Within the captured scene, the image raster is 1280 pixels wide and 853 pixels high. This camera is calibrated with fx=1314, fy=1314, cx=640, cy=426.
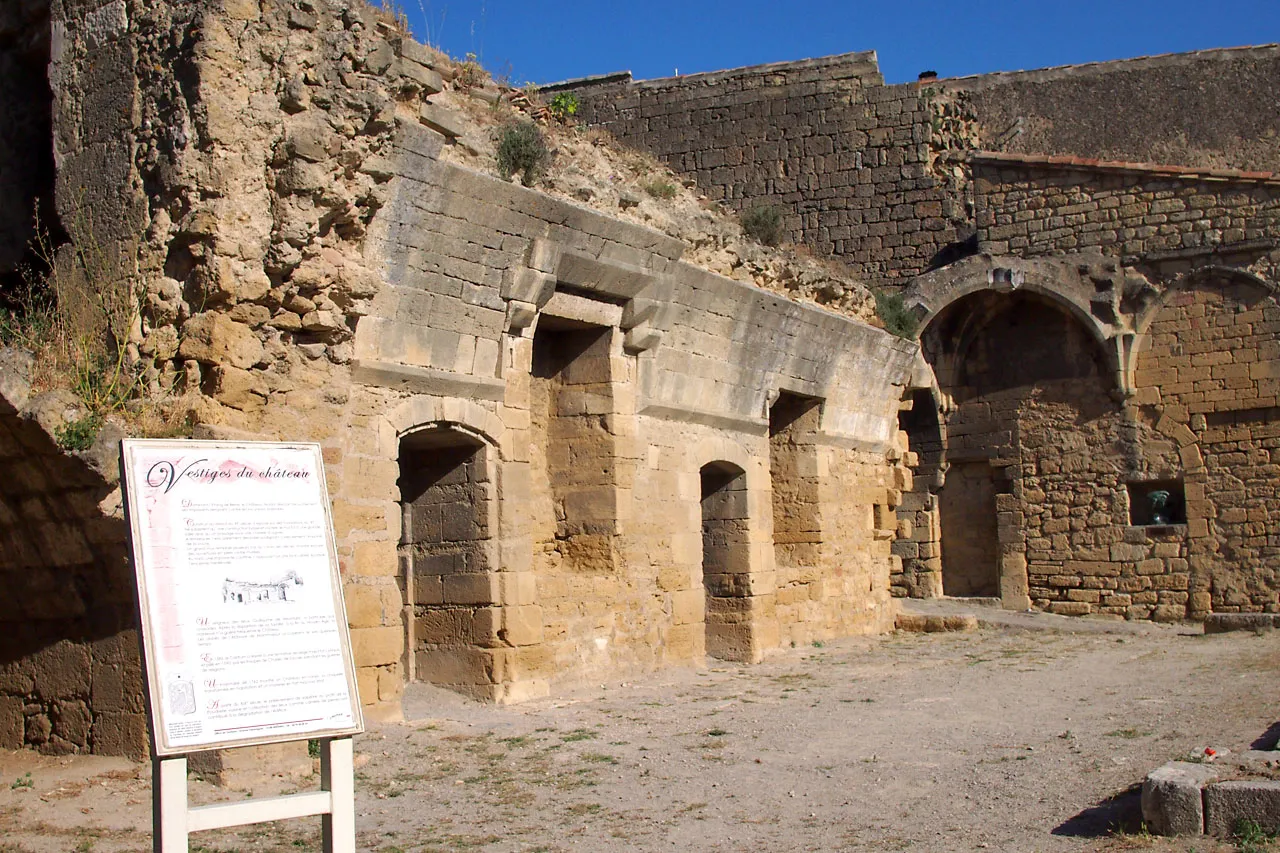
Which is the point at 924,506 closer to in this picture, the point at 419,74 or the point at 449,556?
the point at 449,556

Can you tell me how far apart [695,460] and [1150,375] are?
30.0ft

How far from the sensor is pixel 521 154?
379 inches

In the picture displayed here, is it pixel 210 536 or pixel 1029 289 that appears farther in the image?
pixel 1029 289

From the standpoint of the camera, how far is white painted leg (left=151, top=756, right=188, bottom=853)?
12.3ft

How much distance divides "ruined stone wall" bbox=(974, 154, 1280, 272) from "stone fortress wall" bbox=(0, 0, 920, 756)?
6834mm

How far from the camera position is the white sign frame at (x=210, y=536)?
382 centimetres

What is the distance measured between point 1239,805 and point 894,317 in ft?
36.9

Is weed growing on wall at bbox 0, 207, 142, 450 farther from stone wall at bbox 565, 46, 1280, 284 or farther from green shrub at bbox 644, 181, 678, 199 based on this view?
stone wall at bbox 565, 46, 1280, 284

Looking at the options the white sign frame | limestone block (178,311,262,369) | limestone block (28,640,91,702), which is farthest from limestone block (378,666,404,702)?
the white sign frame

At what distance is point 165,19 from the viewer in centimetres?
731

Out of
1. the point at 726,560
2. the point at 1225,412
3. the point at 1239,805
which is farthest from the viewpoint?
the point at 1225,412

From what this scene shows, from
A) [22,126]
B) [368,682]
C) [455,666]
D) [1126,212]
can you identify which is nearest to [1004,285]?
[1126,212]

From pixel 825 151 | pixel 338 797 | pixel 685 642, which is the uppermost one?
pixel 825 151

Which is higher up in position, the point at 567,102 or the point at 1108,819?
the point at 567,102
